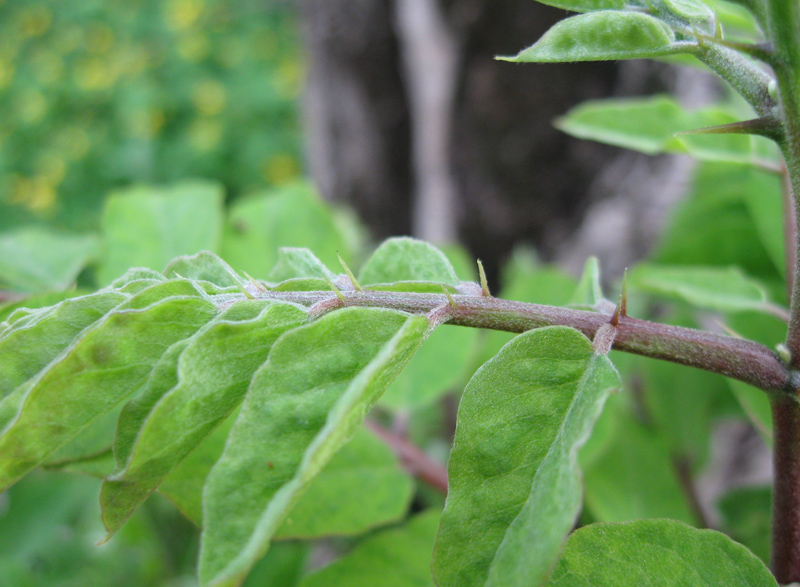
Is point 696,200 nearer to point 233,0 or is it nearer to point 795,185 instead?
point 795,185

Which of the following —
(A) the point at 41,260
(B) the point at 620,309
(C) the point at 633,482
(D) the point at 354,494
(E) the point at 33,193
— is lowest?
(E) the point at 33,193

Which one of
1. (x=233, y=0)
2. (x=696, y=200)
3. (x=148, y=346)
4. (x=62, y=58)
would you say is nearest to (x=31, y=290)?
(x=148, y=346)

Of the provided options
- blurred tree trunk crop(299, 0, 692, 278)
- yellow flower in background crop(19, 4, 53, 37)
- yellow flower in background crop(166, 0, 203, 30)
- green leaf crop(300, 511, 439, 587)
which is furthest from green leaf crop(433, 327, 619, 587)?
yellow flower in background crop(19, 4, 53, 37)

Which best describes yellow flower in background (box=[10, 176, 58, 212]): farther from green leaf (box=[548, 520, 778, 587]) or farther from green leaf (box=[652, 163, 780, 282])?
green leaf (box=[548, 520, 778, 587])

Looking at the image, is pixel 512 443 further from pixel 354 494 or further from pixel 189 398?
pixel 354 494

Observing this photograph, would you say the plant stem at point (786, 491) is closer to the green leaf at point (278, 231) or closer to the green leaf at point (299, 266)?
the green leaf at point (299, 266)

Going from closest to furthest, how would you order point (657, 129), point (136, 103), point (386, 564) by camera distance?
point (386, 564), point (657, 129), point (136, 103)

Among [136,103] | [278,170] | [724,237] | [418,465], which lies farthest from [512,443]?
[136,103]
